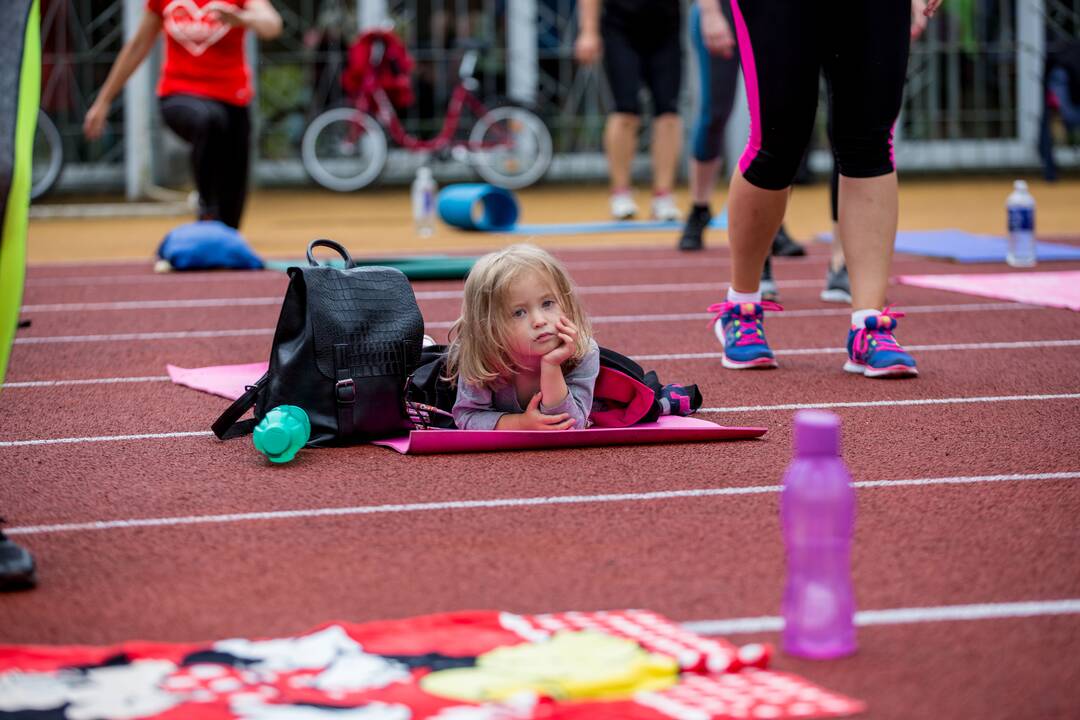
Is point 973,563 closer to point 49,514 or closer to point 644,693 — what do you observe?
point 644,693

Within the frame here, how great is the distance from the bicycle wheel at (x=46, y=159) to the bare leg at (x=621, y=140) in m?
5.93

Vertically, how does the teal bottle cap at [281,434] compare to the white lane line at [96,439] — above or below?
above

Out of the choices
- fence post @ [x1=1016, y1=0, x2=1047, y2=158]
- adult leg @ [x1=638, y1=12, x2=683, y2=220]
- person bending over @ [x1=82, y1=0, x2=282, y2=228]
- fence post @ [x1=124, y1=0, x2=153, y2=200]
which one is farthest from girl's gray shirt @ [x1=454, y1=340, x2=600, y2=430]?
fence post @ [x1=1016, y1=0, x2=1047, y2=158]

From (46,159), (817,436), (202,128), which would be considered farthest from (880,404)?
(46,159)

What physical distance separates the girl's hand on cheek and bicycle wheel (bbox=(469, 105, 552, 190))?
11.3 metres

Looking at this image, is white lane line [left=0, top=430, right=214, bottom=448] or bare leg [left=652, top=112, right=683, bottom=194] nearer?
white lane line [left=0, top=430, right=214, bottom=448]

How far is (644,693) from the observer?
199 centimetres

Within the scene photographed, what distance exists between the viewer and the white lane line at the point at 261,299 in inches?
264

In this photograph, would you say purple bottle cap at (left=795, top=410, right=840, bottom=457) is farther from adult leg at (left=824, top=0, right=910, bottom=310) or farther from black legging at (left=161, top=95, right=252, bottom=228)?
black legging at (left=161, top=95, right=252, bottom=228)

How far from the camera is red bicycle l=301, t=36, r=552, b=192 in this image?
14586 mm


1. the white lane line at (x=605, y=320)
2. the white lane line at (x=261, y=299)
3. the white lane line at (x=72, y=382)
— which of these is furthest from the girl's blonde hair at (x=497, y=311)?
the white lane line at (x=261, y=299)

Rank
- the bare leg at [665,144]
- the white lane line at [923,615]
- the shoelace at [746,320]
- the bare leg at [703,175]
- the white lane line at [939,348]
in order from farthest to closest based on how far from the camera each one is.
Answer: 1. the bare leg at [665,144]
2. the bare leg at [703,175]
3. the white lane line at [939,348]
4. the shoelace at [746,320]
5. the white lane line at [923,615]

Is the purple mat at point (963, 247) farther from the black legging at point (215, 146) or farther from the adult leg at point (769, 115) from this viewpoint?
the adult leg at point (769, 115)

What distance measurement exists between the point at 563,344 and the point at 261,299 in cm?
363
